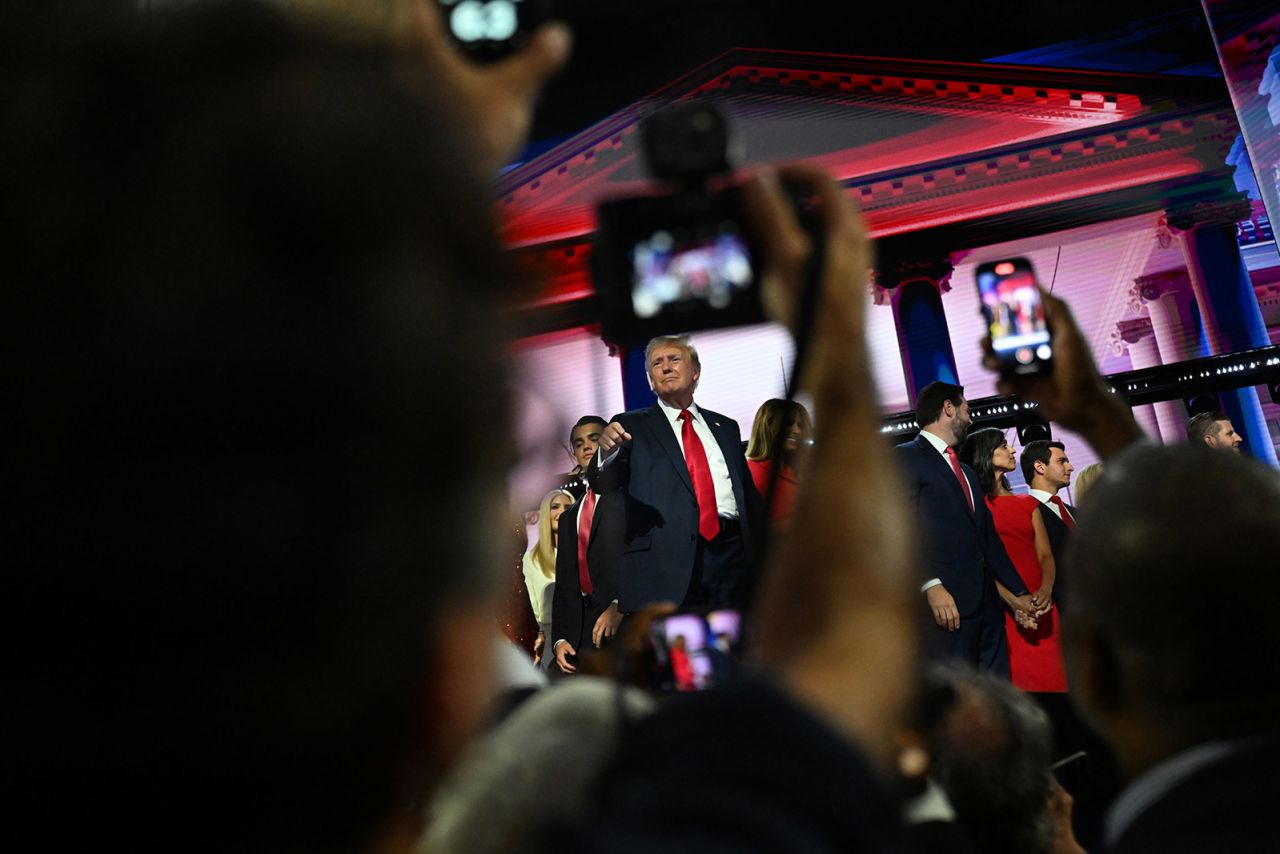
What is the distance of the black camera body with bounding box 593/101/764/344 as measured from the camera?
589 millimetres

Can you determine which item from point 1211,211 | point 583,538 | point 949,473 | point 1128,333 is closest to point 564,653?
point 583,538

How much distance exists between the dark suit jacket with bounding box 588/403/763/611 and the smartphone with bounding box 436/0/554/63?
3302 mm

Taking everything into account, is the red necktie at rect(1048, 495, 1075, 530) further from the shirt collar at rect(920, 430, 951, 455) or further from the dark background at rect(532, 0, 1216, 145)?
the dark background at rect(532, 0, 1216, 145)

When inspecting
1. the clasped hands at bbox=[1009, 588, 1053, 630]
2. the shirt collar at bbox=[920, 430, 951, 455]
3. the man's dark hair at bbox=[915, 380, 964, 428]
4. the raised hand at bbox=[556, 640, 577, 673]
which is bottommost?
the clasped hands at bbox=[1009, 588, 1053, 630]

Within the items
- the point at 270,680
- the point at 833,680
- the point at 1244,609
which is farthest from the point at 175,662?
the point at 1244,609

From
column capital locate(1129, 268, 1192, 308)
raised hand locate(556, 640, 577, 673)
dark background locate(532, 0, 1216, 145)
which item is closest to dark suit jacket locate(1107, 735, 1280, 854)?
raised hand locate(556, 640, 577, 673)

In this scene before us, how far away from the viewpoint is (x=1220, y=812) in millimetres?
730

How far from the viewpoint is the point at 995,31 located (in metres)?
10.5

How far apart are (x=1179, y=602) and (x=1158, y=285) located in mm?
13090

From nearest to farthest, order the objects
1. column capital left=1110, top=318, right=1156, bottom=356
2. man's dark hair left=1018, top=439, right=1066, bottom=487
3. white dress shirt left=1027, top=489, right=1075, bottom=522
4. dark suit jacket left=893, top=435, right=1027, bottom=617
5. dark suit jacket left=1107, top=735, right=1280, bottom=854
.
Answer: dark suit jacket left=1107, top=735, right=1280, bottom=854 → dark suit jacket left=893, top=435, right=1027, bottom=617 → white dress shirt left=1027, top=489, right=1075, bottom=522 → man's dark hair left=1018, top=439, right=1066, bottom=487 → column capital left=1110, top=318, right=1156, bottom=356

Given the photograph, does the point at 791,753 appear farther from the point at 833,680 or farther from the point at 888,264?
the point at 888,264

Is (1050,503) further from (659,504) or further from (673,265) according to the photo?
(673,265)

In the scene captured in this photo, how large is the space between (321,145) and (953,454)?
4294 mm

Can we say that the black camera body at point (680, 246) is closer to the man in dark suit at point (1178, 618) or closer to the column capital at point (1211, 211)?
the man in dark suit at point (1178, 618)
